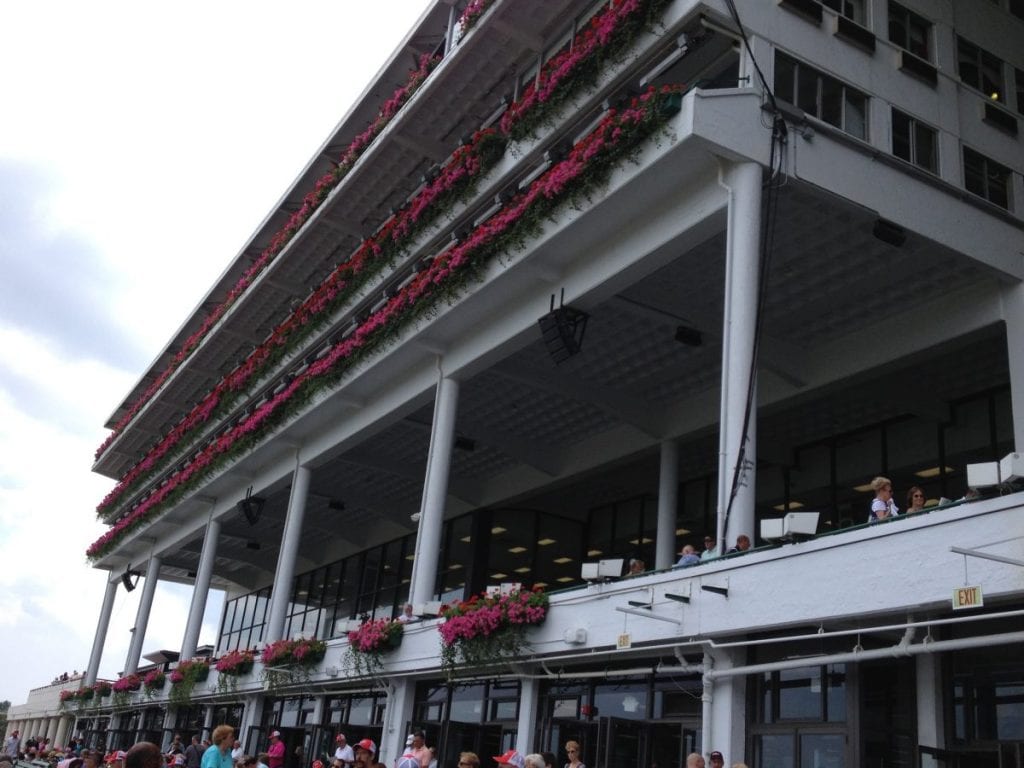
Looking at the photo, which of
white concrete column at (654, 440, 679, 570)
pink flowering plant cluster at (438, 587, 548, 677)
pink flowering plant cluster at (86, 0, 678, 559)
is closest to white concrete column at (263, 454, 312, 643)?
pink flowering plant cluster at (86, 0, 678, 559)

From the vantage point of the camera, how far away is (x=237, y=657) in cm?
2491

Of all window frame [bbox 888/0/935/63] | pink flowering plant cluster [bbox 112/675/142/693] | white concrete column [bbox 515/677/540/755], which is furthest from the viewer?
pink flowering plant cluster [bbox 112/675/142/693]

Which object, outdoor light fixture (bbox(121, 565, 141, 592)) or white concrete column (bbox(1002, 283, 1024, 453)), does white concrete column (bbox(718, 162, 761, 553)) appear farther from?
outdoor light fixture (bbox(121, 565, 141, 592))

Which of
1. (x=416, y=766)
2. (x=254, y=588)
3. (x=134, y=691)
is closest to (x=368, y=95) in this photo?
(x=416, y=766)

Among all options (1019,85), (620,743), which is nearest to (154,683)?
(620,743)

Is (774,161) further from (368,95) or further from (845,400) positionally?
(368,95)

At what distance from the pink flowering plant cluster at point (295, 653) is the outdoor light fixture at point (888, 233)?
43.3 feet

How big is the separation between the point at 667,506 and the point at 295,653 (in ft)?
26.8

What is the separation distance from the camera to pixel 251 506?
2981 cm

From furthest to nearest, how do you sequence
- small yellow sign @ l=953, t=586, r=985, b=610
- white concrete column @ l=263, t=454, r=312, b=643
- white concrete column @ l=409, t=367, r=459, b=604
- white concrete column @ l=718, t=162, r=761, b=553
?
white concrete column @ l=263, t=454, r=312, b=643 < white concrete column @ l=409, t=367, r=459, b=604 < white concrete column @ l=718, t=162, r=761, b=553 < small yellow sign @ l=953, t=586, r=985, b=610

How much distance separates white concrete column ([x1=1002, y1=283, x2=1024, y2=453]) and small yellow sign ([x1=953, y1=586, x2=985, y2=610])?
6.63 meters

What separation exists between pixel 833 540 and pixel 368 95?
18915mm

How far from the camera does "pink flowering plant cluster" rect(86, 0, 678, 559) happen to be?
49.6 ft

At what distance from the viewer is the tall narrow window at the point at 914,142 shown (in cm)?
1588
